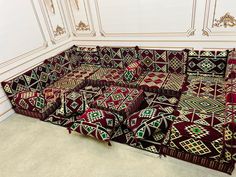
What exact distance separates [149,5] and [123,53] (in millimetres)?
901

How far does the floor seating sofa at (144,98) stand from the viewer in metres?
1.76

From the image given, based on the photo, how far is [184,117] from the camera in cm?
205

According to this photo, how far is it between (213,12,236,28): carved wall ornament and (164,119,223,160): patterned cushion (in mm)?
1626

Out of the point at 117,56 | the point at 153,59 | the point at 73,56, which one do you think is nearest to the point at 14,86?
the point at 73,56

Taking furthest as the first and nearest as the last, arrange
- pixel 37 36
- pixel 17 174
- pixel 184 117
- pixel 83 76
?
pixel 83 76 → pixel 37 36 → pixel 184 117 → pixel 17 174

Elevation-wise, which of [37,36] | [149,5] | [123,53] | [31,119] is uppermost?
[149,5]

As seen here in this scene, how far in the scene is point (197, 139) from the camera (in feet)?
5.52

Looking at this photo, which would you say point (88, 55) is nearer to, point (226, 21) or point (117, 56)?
point (117, 56)

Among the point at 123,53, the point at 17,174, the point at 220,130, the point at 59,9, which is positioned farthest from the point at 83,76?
the point at 220,130

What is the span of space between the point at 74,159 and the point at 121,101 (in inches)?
37.7

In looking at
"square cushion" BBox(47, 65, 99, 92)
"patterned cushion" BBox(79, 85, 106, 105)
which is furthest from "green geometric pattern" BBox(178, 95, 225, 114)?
"square cushion" BBox(47, 65, 99, 92)

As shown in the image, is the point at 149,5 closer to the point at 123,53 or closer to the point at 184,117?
the point at 123,53

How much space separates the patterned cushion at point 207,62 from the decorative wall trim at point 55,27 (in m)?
2.46

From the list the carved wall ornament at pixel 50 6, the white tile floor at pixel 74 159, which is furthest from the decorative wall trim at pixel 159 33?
the white tile floor at pixel 74 159
